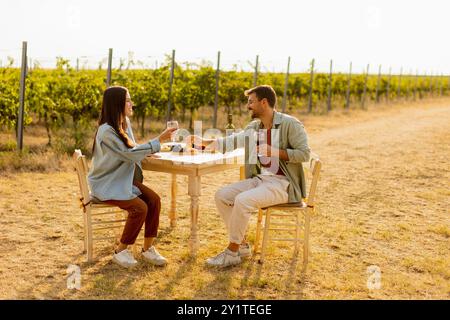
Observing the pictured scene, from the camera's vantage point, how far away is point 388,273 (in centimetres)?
419

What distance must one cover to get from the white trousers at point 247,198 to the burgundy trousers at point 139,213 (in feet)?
1.65

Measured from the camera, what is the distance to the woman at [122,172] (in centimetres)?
398

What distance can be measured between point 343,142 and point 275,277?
7.99 metres

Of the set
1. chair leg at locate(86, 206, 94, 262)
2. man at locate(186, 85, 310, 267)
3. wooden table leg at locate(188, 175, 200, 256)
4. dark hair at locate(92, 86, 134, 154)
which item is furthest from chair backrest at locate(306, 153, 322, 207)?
chair leg at locate(86, 206, 94, 262)

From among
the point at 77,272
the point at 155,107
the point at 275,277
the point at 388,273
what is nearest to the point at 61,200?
the point at 77,272

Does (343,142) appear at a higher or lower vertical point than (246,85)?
lower

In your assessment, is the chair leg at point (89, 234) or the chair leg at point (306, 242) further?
the chair leg at point (306, 242)

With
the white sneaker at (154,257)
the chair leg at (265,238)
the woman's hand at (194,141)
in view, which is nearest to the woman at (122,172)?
the white sneaker at (154,257)

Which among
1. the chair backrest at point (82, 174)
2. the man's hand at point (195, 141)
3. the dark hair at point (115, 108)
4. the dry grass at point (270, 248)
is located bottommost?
the dry grass at point (270, 248)

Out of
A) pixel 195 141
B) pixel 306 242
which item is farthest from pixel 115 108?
pixel 306 242

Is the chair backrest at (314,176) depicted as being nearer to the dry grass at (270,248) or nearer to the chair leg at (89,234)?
the dry grass at (270,248)
